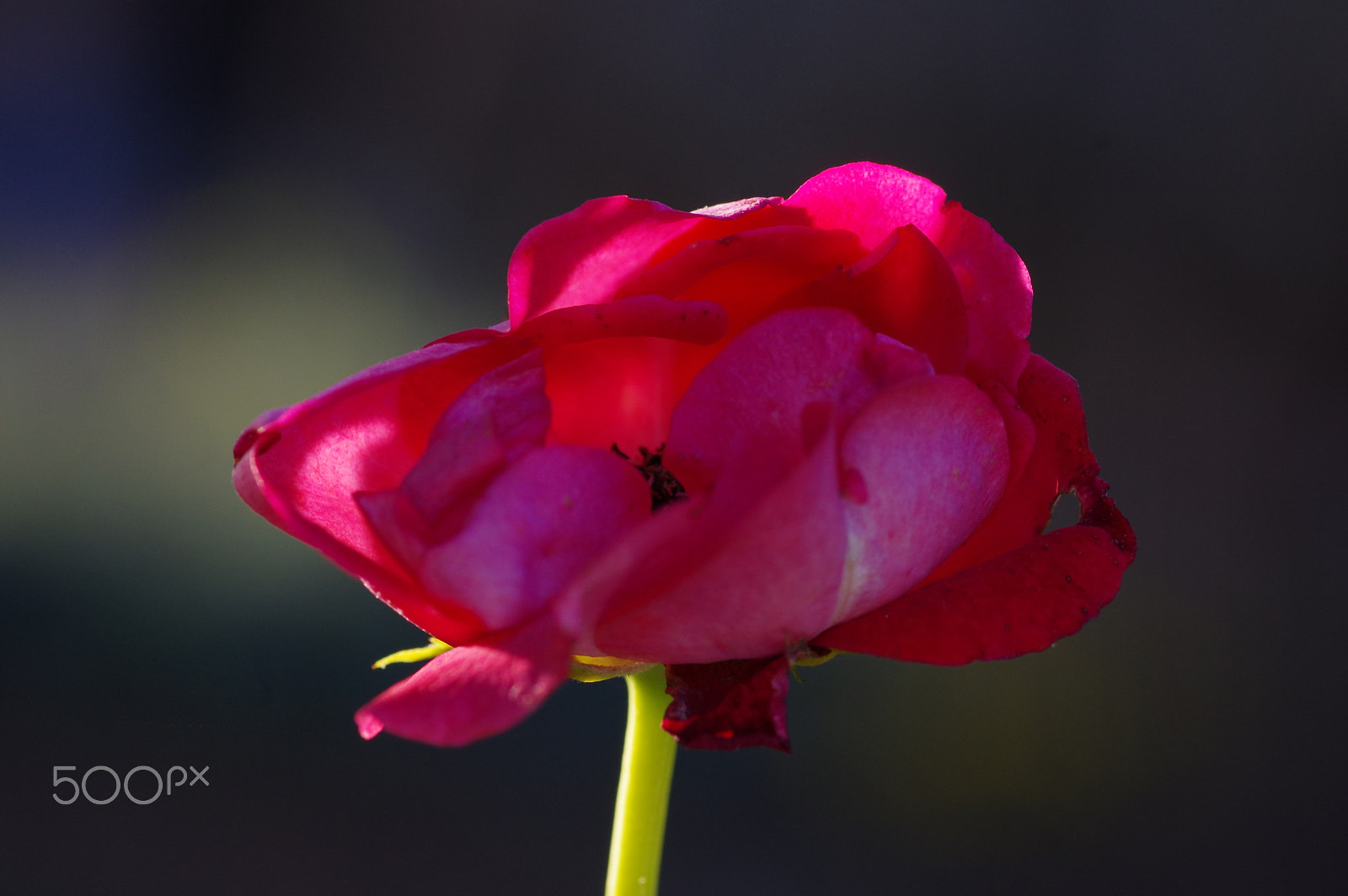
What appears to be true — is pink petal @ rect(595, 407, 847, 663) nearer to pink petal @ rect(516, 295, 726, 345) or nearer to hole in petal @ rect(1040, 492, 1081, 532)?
pink petal @ rect(516, 295, 726, 345)

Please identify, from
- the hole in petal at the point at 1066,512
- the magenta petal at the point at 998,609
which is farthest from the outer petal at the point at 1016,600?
the hole in petal at the point at 1066,512

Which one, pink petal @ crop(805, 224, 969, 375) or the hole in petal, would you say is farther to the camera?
the hole in petal

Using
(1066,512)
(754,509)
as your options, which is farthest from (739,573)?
(1066,512)

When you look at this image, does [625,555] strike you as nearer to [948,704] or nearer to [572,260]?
[572,260]

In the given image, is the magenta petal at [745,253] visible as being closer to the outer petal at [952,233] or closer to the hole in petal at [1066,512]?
the outer petal at [952,233]

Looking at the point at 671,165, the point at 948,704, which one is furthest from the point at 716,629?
the point at 671,165

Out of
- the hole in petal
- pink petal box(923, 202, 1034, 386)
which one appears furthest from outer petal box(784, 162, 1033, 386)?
the hole in petal
